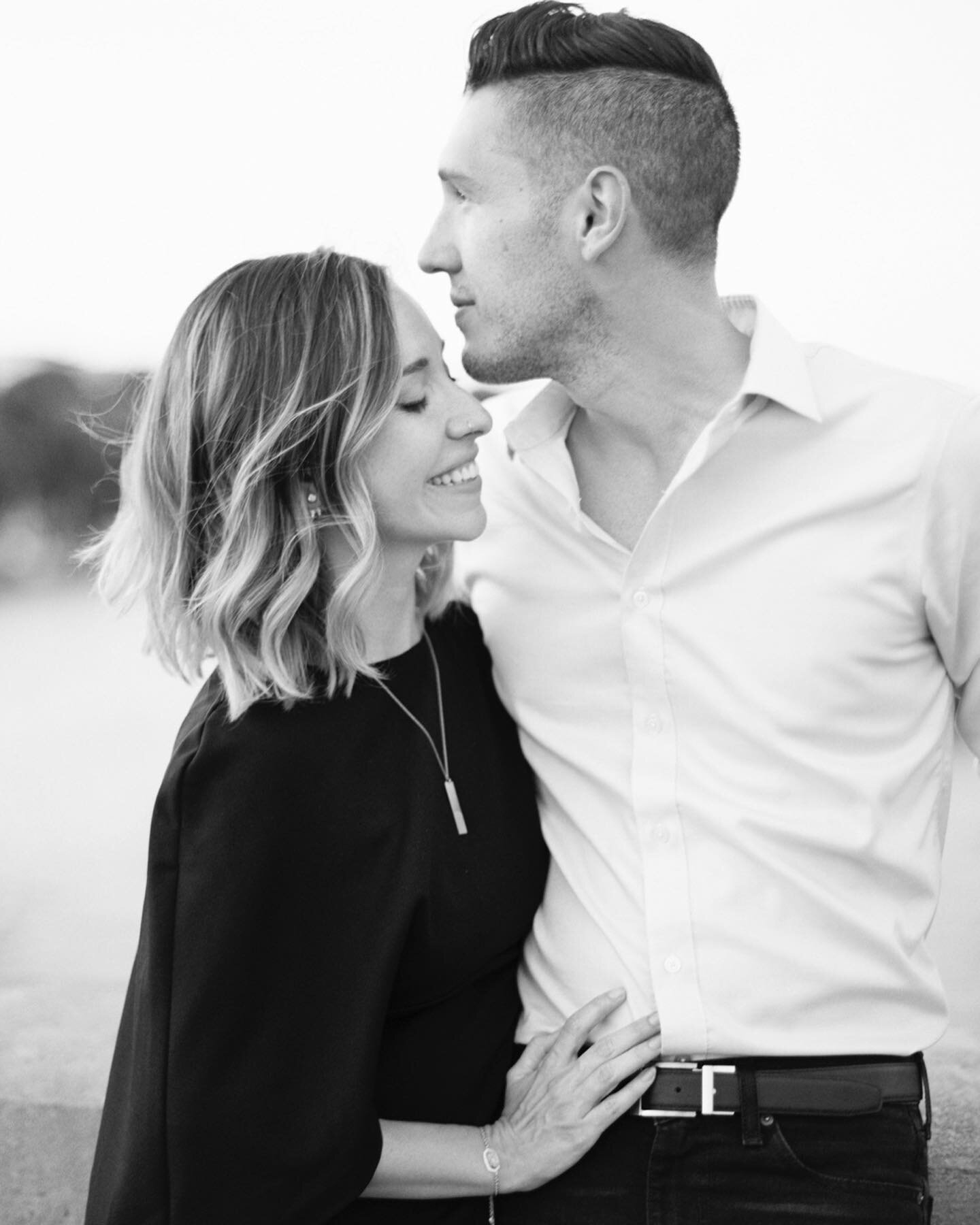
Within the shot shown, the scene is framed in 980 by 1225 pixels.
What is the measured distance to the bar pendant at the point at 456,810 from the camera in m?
1.41

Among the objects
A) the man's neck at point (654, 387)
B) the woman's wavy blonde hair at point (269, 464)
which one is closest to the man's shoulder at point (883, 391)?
the man's neck at point (654, 387)

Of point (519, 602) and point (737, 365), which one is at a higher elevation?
point (737, 365)

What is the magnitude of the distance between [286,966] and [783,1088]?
52 centimetres

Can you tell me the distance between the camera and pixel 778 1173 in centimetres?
135

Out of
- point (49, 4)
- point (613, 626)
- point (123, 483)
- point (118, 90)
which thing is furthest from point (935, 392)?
point (49, 4)

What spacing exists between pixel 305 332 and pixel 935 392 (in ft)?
2.20

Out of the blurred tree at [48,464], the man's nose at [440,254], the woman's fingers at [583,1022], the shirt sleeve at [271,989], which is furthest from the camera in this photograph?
the blurred tree at [48,464]

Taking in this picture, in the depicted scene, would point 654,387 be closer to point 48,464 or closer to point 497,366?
point 497,366

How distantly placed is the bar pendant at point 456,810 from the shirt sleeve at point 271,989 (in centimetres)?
11

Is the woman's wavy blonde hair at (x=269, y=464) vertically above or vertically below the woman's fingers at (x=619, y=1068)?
above

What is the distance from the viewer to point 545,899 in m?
1.50

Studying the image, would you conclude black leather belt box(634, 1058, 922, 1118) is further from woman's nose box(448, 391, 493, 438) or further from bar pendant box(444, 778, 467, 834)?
woman's nose box(448, 391, 493, 438)

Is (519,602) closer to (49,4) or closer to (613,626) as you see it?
A: (613,626)

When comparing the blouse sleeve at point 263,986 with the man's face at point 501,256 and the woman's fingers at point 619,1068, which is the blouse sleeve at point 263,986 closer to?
the woman's fingers at point 619,1068
